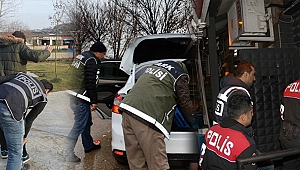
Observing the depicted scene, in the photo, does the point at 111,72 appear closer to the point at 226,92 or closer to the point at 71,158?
the point at 71,158

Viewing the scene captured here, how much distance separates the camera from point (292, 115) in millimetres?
2545

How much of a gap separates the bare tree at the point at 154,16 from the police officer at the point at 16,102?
259 inches

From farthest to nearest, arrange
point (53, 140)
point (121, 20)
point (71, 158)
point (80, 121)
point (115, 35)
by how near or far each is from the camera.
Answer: point (121, 20) → point (115, 35) → point (80, 121) → point (71, 158) → point (53, 140)

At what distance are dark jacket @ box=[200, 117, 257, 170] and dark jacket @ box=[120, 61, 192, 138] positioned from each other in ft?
2.11

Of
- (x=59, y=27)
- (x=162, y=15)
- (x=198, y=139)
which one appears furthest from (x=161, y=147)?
(x=162, y=15)

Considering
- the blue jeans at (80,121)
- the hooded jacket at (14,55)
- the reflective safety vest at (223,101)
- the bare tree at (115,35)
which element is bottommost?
the blue jeans at (80,121)

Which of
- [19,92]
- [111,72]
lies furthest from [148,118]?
[111,72]

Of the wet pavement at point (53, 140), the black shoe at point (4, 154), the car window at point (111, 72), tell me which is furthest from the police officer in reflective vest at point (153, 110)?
the car window at point (111, 72)

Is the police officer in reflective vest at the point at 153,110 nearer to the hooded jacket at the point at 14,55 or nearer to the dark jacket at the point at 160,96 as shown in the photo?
the dark jacket at the point at 160,96

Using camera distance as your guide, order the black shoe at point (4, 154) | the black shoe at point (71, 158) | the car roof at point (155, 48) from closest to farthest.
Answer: the black shoe at point (4, 154) → the black shoe at point (71, 158) → the car roof at point (155, 48)

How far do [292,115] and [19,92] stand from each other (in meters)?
2.53

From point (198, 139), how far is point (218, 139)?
0.89m

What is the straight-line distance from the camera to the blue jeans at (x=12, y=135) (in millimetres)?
2750

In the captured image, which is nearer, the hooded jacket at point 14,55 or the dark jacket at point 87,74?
the hooded jacket at point 14,55
